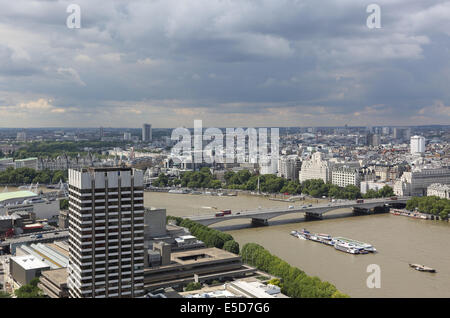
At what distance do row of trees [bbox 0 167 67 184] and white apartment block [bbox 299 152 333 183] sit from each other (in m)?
14.3

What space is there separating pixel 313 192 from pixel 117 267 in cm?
1753

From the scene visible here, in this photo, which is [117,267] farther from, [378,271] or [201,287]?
[378,271]

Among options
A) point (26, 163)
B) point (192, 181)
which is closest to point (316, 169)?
point (192, 181)

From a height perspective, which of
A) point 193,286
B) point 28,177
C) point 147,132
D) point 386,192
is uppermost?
point 147,132

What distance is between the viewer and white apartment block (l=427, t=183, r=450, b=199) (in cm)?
2046

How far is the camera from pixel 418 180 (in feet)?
73.7

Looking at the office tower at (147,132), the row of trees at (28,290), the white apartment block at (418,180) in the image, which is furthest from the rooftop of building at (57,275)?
the office tower at (147,132)

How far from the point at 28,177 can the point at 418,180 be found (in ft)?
71.6

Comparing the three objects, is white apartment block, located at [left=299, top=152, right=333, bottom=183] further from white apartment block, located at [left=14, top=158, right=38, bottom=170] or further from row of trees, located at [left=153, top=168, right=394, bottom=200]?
white apartment block, located at [left=14, top=158, right=38, bottom=170]

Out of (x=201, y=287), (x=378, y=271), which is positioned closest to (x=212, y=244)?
Answer: (x=201, y=287)

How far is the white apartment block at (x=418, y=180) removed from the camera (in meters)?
22.1

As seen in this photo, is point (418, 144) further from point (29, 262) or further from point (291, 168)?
point (29, 262)

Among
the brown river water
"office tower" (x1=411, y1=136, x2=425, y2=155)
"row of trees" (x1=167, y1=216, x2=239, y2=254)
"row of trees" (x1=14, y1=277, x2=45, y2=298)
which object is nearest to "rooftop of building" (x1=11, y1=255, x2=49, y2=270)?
"row of trees" (x1=14, y1=277, x2=45, y2=298)

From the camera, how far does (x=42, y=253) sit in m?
10.3
